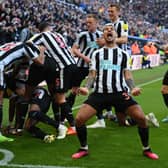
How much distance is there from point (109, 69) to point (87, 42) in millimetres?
2282

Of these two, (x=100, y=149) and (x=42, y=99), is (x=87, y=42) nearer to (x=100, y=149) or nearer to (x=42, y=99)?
(x=42, y=99)

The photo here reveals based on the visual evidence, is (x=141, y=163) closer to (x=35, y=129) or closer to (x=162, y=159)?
(x=162, y=159)

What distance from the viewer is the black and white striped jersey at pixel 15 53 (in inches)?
264

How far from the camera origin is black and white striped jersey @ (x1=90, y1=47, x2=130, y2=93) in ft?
19.6

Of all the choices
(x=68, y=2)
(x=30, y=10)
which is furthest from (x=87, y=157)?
(x=68, y=2)

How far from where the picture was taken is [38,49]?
22.6 feet

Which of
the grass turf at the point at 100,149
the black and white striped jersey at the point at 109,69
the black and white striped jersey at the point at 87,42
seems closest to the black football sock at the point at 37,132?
the grass turf at the point at 100,149

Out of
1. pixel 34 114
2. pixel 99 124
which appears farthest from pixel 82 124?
pixel 99 124

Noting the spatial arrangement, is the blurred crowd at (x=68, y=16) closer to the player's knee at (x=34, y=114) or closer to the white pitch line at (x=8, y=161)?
the player's knee at (x=34, y=114)

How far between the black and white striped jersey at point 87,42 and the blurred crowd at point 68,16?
260 inches

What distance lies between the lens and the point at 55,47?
7234mm

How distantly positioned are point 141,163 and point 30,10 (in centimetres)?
1842

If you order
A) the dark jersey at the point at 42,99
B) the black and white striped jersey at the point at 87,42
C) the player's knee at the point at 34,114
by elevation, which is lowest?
the player's knee at the point at 34,114

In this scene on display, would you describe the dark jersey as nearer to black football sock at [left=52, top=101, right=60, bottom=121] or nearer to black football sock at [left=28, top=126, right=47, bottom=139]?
black football sock at [left=28, top=126, right=47, bottom=139]
